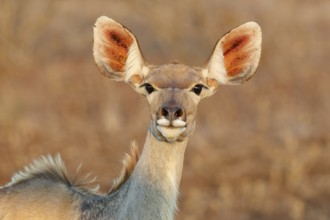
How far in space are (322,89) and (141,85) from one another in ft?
36.3

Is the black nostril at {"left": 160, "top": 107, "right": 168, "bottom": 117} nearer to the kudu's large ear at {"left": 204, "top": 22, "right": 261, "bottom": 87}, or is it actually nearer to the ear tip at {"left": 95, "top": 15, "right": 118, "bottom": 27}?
the kudu's large ear at {"left": 204, "top": 22, "right": 261, "bottom": 87}

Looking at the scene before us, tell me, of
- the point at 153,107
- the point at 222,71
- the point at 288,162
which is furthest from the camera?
the point at 288,162

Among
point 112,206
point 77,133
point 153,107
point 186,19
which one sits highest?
point 186,19

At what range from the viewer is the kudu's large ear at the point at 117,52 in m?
7.06

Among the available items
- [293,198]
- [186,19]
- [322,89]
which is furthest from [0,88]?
[293,198]

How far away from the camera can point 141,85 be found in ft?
22.8

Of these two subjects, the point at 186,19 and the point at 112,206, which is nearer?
the point at 112,206

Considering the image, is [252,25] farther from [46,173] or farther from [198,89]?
[46,173]

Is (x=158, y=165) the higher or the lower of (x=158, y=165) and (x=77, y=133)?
the lower

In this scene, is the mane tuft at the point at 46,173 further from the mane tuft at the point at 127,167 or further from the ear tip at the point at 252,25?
the ear tip at the point at 252,25

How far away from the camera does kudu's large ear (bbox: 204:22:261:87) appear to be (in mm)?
7145

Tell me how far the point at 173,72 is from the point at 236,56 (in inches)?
25.1

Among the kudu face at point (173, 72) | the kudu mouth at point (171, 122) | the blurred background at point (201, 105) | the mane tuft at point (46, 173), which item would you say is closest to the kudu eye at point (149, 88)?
the kudu face at point (173, 72)

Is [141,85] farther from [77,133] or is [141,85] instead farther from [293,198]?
[77,133]
